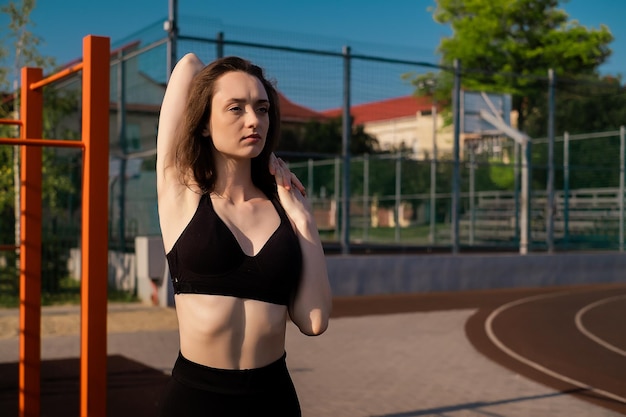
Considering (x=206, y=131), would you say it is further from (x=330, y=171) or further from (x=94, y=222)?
(x=330, y=171)

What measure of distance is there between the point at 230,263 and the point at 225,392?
307mm

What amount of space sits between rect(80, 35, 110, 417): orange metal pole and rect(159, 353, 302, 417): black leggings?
5.87 feet

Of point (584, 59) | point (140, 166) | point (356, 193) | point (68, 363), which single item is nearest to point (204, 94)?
point (68, 363)

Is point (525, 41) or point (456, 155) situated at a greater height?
point (525, 41)

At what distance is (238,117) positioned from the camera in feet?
6.66

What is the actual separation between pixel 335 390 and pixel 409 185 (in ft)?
54.3

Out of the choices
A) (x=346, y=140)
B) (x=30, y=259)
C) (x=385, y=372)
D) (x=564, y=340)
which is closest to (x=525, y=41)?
(x=346, y=140)

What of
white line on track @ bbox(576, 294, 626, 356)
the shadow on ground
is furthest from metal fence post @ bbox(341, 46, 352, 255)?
the shadow on ground

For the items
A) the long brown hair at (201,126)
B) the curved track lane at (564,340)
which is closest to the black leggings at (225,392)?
Answer: the long brown hair at (201,126)

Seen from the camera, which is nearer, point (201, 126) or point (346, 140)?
point (201, 126)

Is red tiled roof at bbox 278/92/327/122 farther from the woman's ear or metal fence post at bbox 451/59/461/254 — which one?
the woman's ear

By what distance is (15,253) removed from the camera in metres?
13.9

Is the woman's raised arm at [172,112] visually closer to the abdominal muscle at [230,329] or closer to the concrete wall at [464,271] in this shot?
the abdominal muscle at [230,329]

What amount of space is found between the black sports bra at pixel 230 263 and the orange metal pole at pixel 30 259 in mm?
3033
